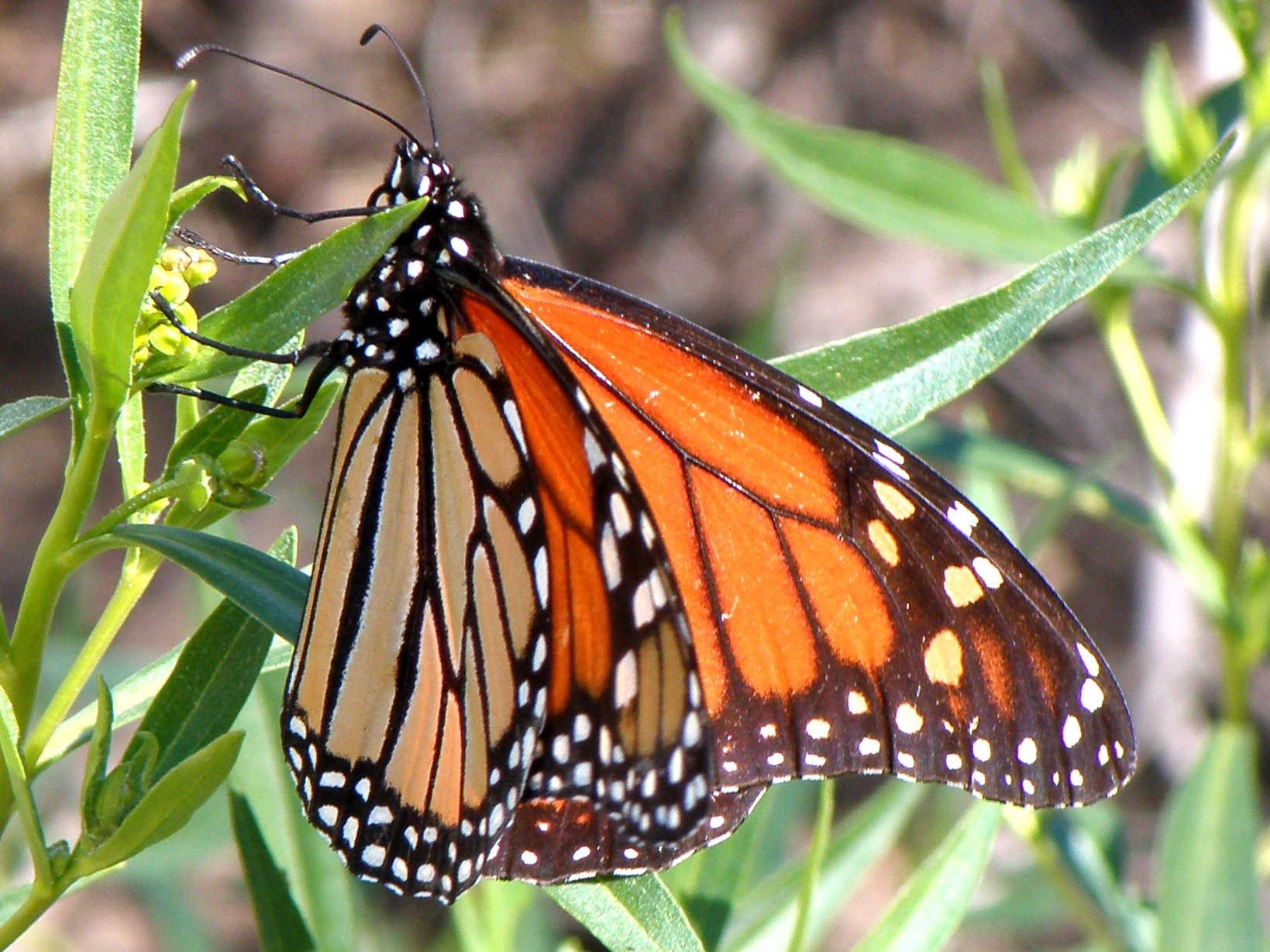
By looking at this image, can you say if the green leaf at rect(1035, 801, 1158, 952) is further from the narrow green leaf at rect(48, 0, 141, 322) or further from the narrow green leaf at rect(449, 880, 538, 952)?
the narrow green leaf at rect(48, 0, 141, 322)

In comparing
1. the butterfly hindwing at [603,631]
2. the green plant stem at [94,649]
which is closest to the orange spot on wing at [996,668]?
the butterfly hindwing at [603,631]

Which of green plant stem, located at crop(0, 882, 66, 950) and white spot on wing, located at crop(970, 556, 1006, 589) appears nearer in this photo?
green plant stem, located at crop(0, 882, 66, 950)

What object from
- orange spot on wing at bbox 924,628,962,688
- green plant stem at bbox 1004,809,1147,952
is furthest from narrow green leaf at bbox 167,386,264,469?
green plant stem at bbox 1004,809,1147,952

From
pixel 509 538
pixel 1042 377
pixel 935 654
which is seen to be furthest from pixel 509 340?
pixel 1042 377

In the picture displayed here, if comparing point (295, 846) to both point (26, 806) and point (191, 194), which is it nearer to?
point (26, 806)

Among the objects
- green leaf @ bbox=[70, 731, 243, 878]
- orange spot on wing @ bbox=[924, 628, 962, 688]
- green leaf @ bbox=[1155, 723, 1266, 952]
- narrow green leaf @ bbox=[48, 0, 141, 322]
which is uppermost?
narrow green leaf @ bbox=[48, 0, 141, 322]

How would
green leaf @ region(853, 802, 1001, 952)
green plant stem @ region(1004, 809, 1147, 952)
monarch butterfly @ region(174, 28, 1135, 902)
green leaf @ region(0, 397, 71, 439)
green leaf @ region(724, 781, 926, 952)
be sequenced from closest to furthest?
1. green leaf @ region(0, 397, 71, 439)
2. monarch butterfly @ region(174, 28, 1135, 902)
3. green leaf @ region(853, 802, 1001, 952)
4. green leaf @ region(724, 781, 926, 952)
5. green plant stem @ region(1004, 809, 1147, 952)
